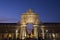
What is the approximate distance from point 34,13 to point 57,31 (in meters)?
6.15

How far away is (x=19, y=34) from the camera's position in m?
38.2

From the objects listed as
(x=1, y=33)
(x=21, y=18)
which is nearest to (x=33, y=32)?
(x=21, y=18)

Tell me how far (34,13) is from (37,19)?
1378mm

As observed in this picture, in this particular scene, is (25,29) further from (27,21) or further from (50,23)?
(50,23)

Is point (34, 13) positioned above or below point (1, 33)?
above

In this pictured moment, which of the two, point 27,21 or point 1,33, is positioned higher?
point 27,21

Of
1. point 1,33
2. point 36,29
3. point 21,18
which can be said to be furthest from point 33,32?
point 1,33

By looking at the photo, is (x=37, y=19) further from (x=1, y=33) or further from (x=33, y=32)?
(x=1, y=33)

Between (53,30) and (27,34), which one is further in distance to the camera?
(53,30)

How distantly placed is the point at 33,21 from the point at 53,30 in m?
4.72

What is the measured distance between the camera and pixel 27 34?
3672 centimetres

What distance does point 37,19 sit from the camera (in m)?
37.9

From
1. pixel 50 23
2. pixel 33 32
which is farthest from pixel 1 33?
pixel 50 23

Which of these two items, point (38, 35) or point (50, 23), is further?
point (50, 23)
